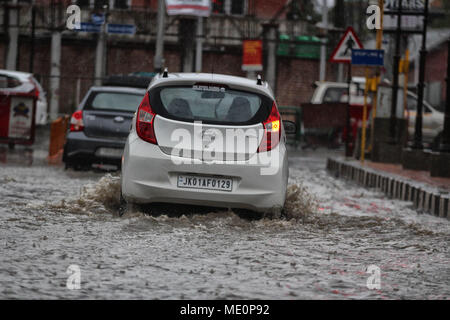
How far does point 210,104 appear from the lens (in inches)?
393

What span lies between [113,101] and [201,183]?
7598 millimetres

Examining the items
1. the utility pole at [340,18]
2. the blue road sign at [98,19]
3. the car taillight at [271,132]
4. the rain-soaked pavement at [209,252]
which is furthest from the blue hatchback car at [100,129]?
the blue road sign at [98,19]

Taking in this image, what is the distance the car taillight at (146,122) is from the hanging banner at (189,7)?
2736 cm

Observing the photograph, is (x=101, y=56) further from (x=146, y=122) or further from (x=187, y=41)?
(x=146, y=122)

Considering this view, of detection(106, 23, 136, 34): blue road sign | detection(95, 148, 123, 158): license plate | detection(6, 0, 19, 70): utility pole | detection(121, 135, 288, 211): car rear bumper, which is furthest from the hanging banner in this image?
detection(121, 135, 288, 211): car rear bumper

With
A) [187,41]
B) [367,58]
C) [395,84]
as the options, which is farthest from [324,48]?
[367,58]

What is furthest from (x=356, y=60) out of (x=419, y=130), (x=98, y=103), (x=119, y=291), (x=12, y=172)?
(x=119, y=291)

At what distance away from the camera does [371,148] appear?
2455 cm

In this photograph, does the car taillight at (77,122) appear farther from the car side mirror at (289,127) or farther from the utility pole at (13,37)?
the utility pole at (13,37)

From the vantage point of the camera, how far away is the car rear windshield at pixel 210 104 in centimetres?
987

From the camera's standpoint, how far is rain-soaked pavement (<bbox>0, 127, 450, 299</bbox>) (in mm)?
6660

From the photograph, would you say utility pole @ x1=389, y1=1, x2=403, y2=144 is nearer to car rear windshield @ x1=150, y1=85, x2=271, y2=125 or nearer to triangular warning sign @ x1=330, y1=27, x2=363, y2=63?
triangular warning sign @ x1=330, y1=27, x2=363, y2=63

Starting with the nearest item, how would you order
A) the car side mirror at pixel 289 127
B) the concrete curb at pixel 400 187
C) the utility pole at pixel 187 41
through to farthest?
1. the car side mirror at pixel 289 127
2. the concrete curb at pixel 400 187
3. the utility pole at pixel 187 41

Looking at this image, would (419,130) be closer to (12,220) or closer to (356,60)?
(356,60)
